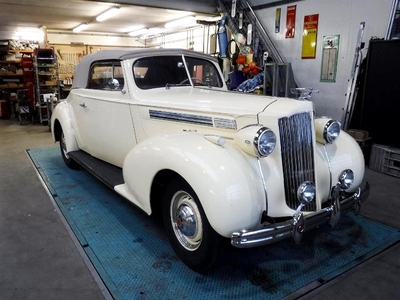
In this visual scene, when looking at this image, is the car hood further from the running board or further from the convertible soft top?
the running board

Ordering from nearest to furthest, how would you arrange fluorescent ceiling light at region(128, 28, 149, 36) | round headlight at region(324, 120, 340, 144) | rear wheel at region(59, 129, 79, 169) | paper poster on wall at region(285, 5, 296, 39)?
round headlight at region(324, 120, 340, 144) → rear wheel at region(59, 129, 79, 169) → paper poster on wall at region(285, 5, 296, 39) → fluorescent ceiling light at region(128, 28, 149, 36)

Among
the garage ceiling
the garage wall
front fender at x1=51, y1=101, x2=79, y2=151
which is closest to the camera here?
front fender at x1=51, y1=101, x2=79, y2=151

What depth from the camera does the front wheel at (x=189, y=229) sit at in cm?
208

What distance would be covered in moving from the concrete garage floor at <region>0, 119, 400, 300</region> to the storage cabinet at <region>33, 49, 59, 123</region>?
509 cm

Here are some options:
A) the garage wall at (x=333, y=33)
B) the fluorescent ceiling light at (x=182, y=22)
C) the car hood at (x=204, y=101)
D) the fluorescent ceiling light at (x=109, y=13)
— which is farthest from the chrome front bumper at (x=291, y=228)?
the fluorescent ceiling light at (x=182, y=22)

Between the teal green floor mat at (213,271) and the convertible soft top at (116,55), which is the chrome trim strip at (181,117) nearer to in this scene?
the convertible soft top at (116,55)

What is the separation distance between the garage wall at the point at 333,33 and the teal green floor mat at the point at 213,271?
12.0 feet

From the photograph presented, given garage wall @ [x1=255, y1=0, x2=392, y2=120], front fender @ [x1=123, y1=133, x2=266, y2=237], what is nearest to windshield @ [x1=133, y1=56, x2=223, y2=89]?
front fender @ [x1=123, y1=133, x2=266, y2=237]

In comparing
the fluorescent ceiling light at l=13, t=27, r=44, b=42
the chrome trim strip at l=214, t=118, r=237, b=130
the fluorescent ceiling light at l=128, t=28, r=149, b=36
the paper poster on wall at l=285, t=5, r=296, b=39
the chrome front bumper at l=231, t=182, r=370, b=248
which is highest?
the fluorescent ceiling light at l=128, t=28, r=149, b=36

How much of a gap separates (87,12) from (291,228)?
9.28m

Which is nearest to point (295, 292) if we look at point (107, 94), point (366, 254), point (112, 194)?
point (366, 254)

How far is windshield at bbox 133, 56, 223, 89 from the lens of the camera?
3.23 meters

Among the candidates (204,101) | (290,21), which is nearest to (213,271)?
(204,101)

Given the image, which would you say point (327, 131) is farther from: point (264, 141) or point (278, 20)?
point (278, 20)
